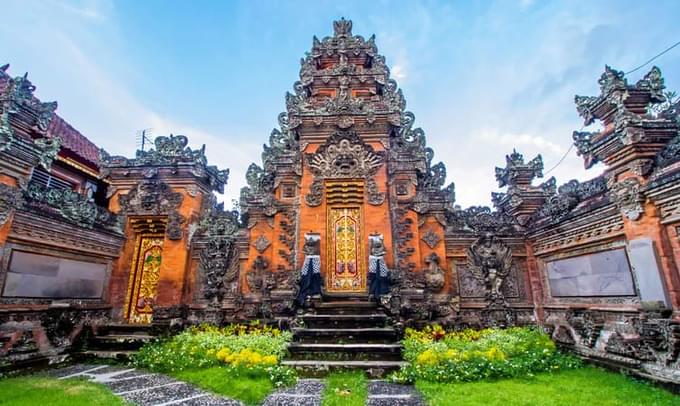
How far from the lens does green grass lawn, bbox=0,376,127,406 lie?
4.87m

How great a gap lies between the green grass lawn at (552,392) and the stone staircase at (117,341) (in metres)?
7.27

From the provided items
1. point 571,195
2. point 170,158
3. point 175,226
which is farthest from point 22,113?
point 571,195

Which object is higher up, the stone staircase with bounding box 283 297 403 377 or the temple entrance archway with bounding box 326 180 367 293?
the temple entrance archway with bounding box 326 180 367 293

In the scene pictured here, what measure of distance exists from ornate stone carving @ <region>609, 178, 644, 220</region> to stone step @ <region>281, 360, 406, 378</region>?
5183 mm

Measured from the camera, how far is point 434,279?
32.1 ft

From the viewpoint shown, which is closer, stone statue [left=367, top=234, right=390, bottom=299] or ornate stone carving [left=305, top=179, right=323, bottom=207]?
stone statue [left=367, top=234, right=390, bottom=299]

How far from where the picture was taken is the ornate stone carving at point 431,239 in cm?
1018

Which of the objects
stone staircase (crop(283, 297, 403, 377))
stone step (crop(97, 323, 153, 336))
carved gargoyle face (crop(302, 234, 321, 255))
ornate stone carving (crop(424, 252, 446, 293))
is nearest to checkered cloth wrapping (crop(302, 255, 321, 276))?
carved gargoyle face (crop(302, 234, 321, 255))

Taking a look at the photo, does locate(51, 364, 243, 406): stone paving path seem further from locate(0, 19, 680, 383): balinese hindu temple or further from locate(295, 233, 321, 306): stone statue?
locate(295, 233, 321, 306): stone statue

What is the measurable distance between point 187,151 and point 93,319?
17.7 feet

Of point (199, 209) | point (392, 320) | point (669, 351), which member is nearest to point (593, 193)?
point (669, 351)

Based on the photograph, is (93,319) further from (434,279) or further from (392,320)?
(434,279)

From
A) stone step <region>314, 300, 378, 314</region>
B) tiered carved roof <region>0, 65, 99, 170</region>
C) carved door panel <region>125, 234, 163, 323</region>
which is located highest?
tiered carved roof <region>0, 65, 99, 170</region>

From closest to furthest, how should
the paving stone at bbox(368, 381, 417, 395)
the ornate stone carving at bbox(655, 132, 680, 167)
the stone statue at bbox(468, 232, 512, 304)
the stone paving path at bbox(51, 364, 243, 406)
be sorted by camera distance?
the stone paving path at bbox(51, 364, 243, 406)
the paving stone at bbox(368, 381, 417, 395)
the ornate stone carving at bbox(655, 132, 680, 167)
the stone statue at bbox(468, 232, 512, 304)
